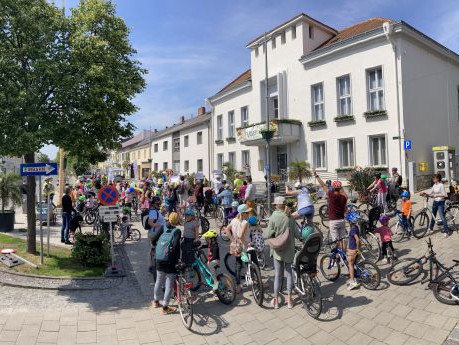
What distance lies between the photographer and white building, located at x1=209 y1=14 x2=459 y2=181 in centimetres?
1938

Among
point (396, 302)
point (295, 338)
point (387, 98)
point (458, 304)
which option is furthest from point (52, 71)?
point (387, 98)

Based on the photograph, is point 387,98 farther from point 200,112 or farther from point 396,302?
point 200,112

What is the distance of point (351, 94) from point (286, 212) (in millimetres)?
16931

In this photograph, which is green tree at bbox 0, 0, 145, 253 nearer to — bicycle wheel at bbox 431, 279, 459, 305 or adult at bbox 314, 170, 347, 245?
adult at bbox 314, 170, 347, 245

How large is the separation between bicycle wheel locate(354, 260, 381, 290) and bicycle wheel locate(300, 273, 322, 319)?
4.65 feet

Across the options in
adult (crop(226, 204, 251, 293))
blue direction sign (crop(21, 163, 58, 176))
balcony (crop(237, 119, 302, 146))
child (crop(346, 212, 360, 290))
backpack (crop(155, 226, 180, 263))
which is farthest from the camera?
balcony (crop(237, 119, 302, 146))

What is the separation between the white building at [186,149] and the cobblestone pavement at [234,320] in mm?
28208

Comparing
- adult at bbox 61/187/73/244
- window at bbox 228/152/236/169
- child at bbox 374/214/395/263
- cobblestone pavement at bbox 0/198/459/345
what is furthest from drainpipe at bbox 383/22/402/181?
adult at bbox 61/187/73/244

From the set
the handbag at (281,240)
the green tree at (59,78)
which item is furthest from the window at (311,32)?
the handbag at (281,240)

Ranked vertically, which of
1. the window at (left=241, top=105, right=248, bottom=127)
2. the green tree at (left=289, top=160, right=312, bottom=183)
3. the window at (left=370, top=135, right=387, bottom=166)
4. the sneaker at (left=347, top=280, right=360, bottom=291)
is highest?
the window at (left=241, top=105, right=248, bottom=127)

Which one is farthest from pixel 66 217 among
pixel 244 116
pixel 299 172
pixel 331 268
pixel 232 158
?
pixel 244 116

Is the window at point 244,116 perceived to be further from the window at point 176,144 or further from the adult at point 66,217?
the adult at point 66,217

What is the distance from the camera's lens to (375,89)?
20.3 meters

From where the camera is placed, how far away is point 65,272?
8.77 metres
